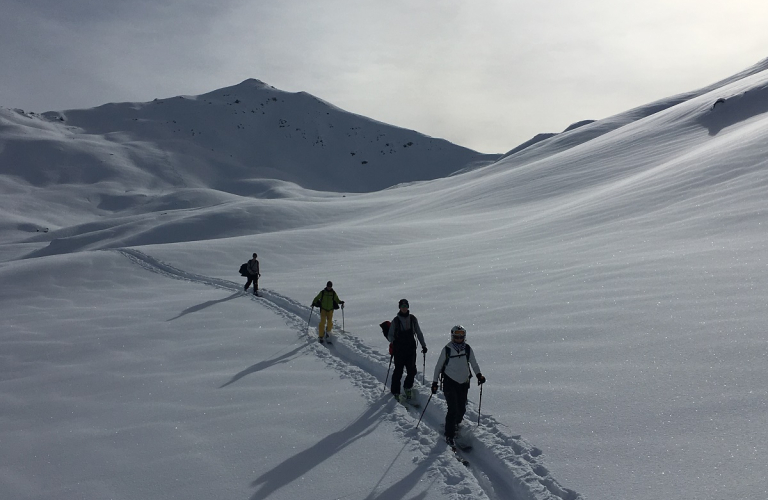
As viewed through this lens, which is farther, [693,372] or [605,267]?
[605,267]

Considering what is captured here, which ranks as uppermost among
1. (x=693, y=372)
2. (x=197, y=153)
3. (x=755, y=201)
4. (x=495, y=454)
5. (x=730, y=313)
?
(x=197, y=153)

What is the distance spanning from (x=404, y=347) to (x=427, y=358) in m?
1.68

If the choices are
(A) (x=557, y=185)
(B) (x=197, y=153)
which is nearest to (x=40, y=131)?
(B) (x=197, y=153)

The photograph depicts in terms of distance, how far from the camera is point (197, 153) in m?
148

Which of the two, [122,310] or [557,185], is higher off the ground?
[557,185]

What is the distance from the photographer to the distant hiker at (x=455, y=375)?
672cm

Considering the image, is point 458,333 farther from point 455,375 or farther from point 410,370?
point 410,370

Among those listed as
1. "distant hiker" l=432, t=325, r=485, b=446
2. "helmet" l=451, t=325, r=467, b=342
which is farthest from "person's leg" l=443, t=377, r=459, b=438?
"helmet" l=451, t=325, r=467, b=342

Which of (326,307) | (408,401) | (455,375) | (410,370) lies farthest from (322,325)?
(455,375)

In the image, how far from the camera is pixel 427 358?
32.3 feet

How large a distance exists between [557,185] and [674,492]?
32.0 metres

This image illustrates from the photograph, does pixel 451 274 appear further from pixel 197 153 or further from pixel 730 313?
pixel 197 153

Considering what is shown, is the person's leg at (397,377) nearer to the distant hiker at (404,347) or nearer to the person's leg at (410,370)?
the distant hiker at (404,347)

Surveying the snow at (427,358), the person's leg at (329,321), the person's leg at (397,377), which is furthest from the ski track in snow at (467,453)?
the person's leg at (329,321)
